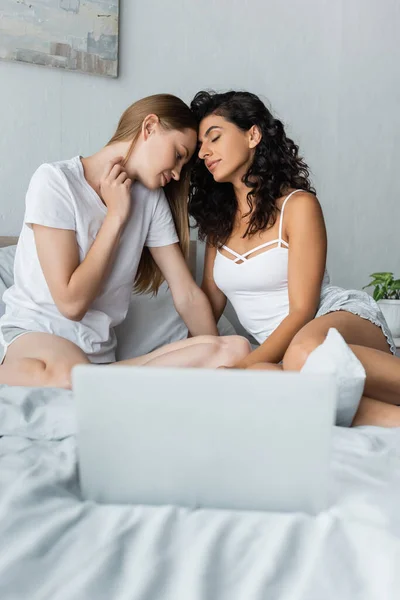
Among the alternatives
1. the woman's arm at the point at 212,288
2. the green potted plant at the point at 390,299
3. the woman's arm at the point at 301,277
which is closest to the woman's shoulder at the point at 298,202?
the woman's arm at the point at 301,277

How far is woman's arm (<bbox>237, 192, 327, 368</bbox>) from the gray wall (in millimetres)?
1043

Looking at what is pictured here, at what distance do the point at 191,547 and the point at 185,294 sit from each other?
1390 millimetres

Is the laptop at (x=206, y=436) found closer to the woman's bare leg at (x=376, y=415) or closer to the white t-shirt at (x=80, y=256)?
the woman's bare leg at (x=376, y=415)

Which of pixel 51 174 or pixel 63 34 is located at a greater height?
pixel 63 34

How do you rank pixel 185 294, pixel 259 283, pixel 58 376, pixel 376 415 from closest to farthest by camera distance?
pixel 376 415 → pixel 58 376 → pixel 259 283 → pixel 185 294

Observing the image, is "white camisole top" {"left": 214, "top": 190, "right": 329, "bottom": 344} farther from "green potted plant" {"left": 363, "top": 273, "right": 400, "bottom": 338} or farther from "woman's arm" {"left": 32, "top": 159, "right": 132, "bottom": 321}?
"green potted plant" {"left": 363, "top": 273, "right": 400, "bottom": 338}

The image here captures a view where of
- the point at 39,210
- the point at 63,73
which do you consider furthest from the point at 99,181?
the point at 63,73

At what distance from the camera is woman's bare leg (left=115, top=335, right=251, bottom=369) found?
1659 millimetres

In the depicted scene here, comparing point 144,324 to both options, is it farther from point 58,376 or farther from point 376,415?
point 376,415

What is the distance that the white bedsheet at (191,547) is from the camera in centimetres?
58

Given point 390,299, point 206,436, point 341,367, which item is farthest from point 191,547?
point 390,299

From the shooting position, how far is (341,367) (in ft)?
3.63

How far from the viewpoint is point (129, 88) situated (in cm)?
255

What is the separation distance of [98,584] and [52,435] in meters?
0.50
